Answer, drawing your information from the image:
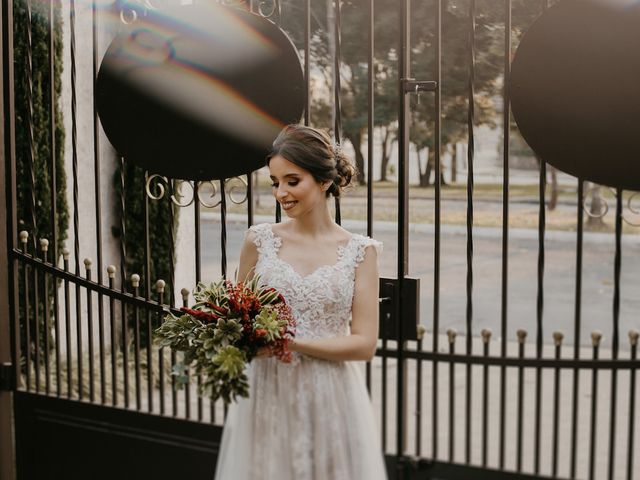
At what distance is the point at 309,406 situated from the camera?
3.05 meters

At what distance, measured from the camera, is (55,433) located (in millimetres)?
4586

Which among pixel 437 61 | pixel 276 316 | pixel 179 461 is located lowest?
pixel 179 461

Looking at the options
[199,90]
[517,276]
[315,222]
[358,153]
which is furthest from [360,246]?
[517,276]

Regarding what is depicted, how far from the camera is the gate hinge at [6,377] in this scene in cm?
462

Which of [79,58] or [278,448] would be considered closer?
[278,448]

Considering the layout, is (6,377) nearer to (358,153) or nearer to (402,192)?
(402,192)

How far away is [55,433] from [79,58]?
12.3ft

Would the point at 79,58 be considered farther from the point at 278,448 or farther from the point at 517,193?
the point at 517,193

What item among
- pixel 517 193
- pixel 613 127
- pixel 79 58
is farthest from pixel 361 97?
pixel 613 127

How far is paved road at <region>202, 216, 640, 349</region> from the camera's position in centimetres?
1063

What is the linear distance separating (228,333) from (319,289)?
0.39 metres

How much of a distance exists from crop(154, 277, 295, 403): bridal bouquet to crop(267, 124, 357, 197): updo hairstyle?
42 cm

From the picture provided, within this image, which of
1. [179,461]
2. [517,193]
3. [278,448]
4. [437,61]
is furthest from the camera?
[517,193]

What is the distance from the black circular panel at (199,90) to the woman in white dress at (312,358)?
789 mm
